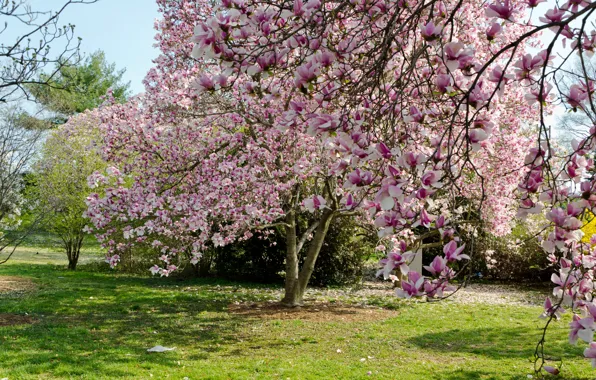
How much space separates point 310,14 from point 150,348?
17.0ft

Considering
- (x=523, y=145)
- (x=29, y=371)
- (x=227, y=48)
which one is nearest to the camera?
(x=227, y=48)

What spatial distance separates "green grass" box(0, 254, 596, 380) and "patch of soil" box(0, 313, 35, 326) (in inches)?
7.1

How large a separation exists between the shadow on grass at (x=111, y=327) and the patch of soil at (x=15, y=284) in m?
0.28

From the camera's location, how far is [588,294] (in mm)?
2824

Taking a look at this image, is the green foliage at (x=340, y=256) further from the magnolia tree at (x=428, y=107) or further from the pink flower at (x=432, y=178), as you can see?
the pink flower at (x=432, y=178)

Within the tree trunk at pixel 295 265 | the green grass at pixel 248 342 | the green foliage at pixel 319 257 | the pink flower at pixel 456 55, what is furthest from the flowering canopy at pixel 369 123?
the green foliage at pixel 319 257

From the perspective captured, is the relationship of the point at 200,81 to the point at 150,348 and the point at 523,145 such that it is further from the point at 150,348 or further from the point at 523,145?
the point at 523,145

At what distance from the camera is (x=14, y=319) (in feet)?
25.2

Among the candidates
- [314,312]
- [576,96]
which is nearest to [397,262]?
[576,96]

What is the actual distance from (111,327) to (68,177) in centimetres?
972

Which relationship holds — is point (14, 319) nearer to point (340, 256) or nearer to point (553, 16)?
point (340, 256)

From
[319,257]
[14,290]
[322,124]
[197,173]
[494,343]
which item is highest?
[197,173]

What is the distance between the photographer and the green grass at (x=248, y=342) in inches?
217

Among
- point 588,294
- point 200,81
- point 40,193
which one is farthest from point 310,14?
point 40,193
